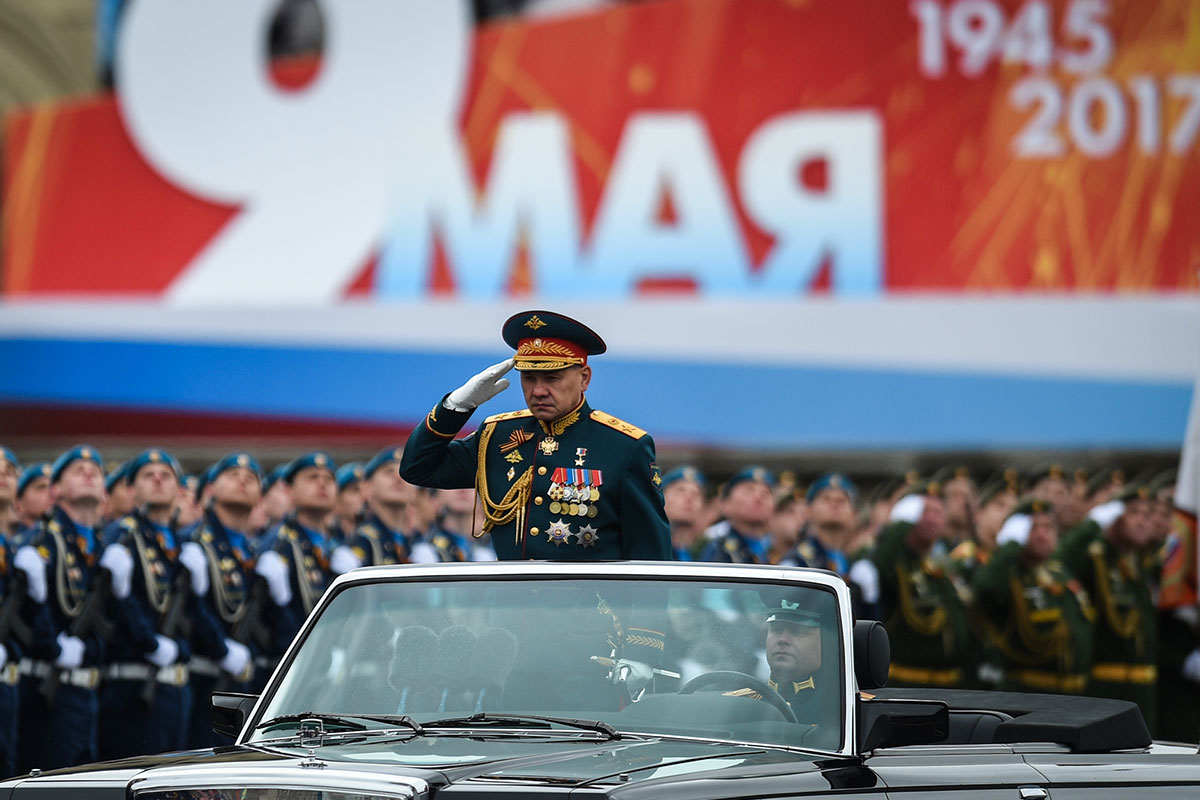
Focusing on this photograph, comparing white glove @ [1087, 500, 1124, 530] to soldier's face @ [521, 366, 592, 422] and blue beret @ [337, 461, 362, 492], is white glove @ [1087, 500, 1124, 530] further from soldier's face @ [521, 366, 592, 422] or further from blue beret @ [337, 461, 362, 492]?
soldier's face @ [521, 366, 592, 422]

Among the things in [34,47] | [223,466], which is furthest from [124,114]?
[223,466]

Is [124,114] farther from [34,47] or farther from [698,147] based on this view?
[698,147]

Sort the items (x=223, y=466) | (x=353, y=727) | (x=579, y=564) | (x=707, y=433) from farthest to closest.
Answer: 1. (x=707, y=433)
2. (x=223, y=466)
3. (x=579, y=564)
4. (x=353, y=727)

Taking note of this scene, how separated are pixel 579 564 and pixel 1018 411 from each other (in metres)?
12.8

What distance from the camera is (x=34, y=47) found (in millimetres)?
19500

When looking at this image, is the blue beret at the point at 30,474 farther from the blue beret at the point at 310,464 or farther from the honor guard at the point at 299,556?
the blue beret at the point at 310,464

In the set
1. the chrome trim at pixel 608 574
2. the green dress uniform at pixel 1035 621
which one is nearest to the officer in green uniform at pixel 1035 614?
the green dress uniform at pixel 1035 621

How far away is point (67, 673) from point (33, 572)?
59 centimetres

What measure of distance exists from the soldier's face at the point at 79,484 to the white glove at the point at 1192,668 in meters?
8.01

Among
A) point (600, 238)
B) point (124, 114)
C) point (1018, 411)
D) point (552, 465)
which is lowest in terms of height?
point (552, 465)

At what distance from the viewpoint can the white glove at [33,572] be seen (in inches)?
399

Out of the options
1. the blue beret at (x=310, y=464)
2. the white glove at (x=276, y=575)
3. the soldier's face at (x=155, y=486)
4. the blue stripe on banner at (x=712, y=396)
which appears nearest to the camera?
the soldier's face at (x=155, y=486)

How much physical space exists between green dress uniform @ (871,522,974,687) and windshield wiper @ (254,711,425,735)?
870 cm

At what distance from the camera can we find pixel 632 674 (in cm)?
486
